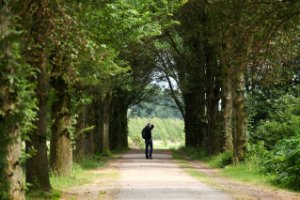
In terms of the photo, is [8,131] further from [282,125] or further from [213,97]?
[213,97]

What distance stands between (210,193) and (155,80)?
1409 inches

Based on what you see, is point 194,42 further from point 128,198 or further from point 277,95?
point 128,198

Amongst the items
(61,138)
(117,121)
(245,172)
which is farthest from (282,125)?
(117,121)

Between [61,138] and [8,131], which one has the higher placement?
[61,138]

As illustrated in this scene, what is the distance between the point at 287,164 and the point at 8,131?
10202 mm

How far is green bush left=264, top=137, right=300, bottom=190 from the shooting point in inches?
656

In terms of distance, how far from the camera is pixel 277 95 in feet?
125

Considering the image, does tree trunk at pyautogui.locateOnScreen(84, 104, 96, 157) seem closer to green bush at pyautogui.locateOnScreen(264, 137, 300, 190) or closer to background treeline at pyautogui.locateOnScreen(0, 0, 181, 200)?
background treeline at pyautogui.locateOnScreen(0, 0, 181, 200)

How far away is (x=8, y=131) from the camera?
30.8 feet

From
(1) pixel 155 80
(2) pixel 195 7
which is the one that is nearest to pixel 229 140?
(2) pixel 195 7

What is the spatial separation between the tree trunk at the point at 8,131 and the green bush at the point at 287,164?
8.81 meters

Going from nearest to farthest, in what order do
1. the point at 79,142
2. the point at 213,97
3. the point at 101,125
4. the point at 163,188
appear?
1. the point at 163,188
2. the point at 79,142
3. the point at 213,97
4. the point at 101,125

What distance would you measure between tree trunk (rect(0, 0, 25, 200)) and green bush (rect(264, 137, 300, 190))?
8814 mm

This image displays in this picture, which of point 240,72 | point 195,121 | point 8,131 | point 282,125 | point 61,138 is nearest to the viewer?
point 8,131
